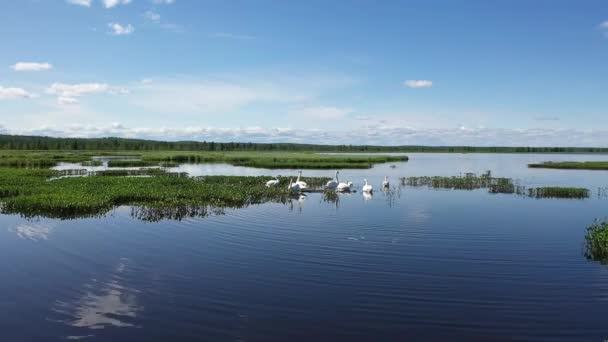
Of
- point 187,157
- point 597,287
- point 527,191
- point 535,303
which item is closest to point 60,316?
point 535,303

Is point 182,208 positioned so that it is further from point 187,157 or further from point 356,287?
point 187,157

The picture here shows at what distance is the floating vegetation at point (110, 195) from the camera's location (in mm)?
25609

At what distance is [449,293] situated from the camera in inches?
501

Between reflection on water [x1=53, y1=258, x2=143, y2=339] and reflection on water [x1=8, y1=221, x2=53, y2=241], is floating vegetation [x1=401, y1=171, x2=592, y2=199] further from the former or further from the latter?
reflection on water [x1=53, y1=258, x2=143, y2=339]

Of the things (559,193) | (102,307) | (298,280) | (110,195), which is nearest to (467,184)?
(559,193)

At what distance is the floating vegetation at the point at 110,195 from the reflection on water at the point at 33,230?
81.4 inches

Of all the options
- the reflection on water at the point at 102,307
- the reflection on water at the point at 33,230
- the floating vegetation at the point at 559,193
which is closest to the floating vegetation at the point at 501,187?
the floating vegetation at the point at 559,193

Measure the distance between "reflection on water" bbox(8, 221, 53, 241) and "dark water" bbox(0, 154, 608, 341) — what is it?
82 mm

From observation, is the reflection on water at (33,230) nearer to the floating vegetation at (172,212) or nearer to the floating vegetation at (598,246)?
the floating vegetation at (172,212)

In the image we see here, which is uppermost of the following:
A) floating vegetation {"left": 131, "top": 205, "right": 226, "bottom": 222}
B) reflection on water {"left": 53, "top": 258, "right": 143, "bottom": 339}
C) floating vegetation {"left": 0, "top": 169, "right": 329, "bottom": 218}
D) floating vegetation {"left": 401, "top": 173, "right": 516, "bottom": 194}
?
floating vegetation {"left": 401, "top": 173, "right": 516, "bottom": 194}

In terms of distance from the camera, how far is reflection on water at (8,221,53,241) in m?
19.4

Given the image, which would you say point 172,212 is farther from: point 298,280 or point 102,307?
point 102,307

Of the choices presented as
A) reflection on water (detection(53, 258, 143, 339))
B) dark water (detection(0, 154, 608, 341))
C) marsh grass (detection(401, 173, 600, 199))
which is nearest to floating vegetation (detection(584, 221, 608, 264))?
dark water (detection(0, 154, 608, 341))

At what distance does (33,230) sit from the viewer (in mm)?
20672
